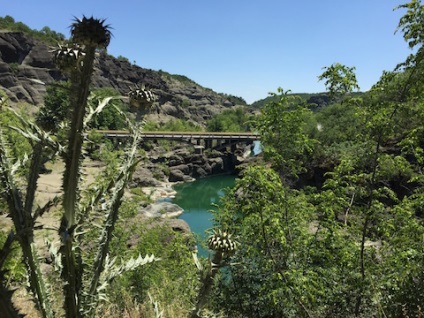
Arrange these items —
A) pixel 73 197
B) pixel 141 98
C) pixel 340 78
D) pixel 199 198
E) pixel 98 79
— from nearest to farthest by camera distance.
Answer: pixel 73 197
pixel 141 98
pixel 340 78
pixel 199 198
pixel 98 79

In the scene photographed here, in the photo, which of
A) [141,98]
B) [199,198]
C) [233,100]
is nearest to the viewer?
[141,98]

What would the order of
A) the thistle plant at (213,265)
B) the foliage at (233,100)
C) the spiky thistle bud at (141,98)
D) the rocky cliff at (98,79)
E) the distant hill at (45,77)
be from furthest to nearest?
the foliage at (233,100)
the distant hill at (45,77)
the rocky cliff at (98,79)
the spiky thistle bud at (141,98)
the thistle plant at (213,265)

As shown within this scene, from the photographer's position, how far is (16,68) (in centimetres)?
6338

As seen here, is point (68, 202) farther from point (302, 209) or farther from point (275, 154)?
point (302, 209)

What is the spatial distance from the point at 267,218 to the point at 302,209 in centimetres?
105

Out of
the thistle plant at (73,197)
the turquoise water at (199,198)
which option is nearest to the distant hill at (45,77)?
the turquoise water at (199,198)

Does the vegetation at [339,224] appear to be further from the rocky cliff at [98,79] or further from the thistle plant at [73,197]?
the rocky cliff at [98,79]

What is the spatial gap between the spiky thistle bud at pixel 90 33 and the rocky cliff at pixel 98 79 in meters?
35.5

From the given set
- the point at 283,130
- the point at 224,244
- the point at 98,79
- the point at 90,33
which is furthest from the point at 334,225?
the point at 98,79

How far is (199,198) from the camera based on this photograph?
1561 inches

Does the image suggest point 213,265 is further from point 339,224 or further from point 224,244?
point 339,224

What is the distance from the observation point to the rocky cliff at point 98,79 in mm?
60219

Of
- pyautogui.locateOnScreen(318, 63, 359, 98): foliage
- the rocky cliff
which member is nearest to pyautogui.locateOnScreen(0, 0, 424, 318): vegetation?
pyautogui.locateOnScreen(318, 63, 359, 98): foliage

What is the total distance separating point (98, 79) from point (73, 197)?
8197 centimetres
